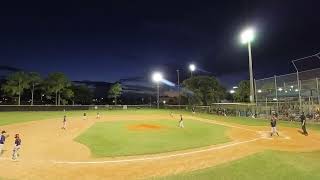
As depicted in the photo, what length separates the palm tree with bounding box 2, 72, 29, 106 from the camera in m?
94.8

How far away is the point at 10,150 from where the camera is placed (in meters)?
22.9

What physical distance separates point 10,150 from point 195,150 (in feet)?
47.0

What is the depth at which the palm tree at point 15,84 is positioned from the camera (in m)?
94.8

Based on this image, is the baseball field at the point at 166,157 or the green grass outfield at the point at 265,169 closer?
the green grass outfield at the point at 265,169

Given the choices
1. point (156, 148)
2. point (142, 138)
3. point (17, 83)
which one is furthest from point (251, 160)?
point (17, 83)

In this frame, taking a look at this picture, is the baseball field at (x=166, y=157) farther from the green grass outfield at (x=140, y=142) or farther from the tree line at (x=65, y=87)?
the tree line at (x=65, y=87)

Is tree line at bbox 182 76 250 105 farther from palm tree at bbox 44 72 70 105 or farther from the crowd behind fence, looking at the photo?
the crowd behind fence

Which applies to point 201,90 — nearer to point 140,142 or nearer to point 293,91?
point 293,91

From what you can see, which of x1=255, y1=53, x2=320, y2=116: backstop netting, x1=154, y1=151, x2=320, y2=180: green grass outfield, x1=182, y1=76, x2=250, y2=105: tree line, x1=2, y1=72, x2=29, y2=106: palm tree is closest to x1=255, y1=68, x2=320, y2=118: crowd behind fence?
x1=255, y1=53, x2=320, y2=116: backstop netting

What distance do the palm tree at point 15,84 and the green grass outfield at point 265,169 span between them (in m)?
92.7

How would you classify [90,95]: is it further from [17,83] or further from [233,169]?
[233,169]

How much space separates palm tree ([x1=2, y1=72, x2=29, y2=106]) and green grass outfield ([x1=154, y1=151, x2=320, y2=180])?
9274 centimetres

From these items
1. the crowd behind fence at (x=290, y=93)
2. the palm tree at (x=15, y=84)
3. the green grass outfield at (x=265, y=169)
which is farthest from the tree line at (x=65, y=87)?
the green grass outfield at (x=265, y=169)

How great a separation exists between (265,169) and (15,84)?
9665 cm
